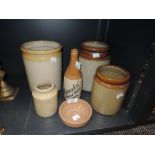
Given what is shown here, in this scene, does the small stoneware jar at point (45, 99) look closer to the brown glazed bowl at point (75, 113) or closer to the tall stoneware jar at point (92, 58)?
the brown glazed bowl at point (75, 113)

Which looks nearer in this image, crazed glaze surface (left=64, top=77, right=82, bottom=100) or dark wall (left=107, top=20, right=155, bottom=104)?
dark wall (left=107, top=20, right=155, bottom=104)

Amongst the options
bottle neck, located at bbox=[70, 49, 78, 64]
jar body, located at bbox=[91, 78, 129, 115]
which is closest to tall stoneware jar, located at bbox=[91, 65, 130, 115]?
jar body, located at bbox=[91, 78, 129, 115]

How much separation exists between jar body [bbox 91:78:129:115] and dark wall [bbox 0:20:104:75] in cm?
41

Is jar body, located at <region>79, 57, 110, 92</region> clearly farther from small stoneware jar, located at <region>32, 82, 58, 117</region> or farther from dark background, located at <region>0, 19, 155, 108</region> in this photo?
small stoneware jar, located at <region>32, 82, 58, 117</region>

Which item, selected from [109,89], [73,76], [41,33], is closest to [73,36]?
[41,33]

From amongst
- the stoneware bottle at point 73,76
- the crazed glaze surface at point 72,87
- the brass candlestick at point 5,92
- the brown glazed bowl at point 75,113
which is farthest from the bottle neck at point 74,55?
the brass candlestick at point 5,92

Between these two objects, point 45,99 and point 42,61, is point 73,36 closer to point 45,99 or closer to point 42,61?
point 42,61

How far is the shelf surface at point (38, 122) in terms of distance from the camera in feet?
2.52

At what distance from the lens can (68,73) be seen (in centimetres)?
83

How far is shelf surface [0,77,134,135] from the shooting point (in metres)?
0.77

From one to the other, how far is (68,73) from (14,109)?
36 cm

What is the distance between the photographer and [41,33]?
102 centimetres
